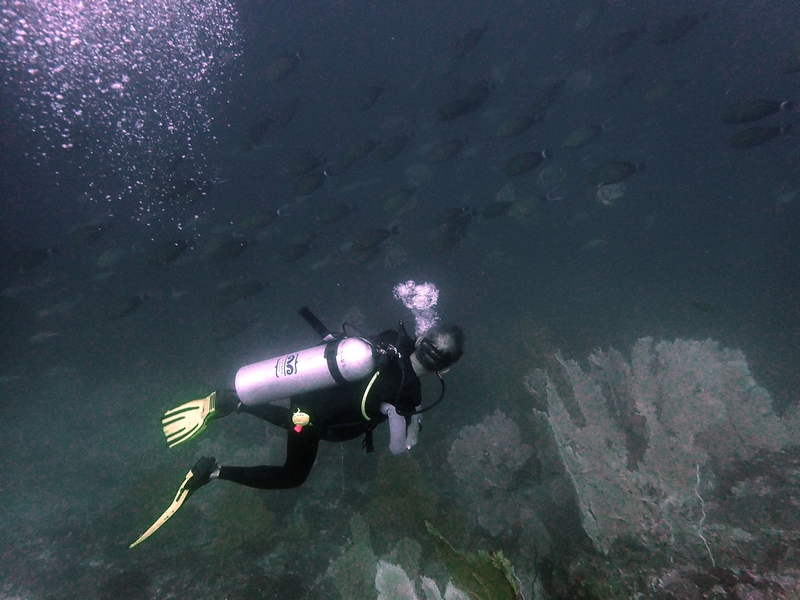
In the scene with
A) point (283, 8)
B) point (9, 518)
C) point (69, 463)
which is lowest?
point (9, 518)

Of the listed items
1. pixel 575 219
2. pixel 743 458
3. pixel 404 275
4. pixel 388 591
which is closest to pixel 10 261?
pixel 388 591

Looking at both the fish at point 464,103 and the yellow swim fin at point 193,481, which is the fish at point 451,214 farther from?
the yellow swim fin at point 193,481

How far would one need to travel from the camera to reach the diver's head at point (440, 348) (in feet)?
11.7

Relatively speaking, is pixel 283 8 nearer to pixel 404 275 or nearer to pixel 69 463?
pixel 404 275

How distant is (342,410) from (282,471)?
0.99 meters

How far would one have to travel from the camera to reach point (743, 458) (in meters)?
4.70

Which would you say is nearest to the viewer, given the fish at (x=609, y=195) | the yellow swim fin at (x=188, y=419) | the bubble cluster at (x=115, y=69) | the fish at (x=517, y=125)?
the yellow swim fin at (x=188, y=419)

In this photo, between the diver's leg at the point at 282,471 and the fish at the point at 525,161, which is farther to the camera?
the fish at the point at 525,161

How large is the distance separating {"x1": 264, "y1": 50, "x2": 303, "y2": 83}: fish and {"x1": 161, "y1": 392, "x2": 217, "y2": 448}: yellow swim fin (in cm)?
1034

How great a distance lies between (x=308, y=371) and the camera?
3.87m

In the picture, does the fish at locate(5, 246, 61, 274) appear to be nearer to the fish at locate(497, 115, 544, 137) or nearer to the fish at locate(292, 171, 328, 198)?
the fish at locate(292, 171, 328, 198)

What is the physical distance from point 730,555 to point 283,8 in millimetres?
21441

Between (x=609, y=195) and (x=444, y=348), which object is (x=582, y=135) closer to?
(x=609, y=195)

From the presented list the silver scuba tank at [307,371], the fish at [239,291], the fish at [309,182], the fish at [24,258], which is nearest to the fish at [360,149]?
the fish at [309,182]
